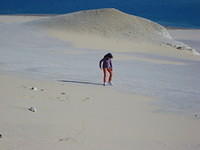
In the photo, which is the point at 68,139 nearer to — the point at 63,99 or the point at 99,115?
the point at 99,115

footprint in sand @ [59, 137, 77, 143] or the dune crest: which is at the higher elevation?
the dune crest

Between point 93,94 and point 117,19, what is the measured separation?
36635mm

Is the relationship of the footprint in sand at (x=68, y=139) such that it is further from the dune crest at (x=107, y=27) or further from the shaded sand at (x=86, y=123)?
the dune crest at (x=107, y=27)

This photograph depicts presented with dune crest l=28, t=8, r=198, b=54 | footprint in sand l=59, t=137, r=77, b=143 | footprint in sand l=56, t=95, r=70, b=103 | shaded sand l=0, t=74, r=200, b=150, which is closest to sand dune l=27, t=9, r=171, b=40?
dune crest l=28, t=8, r=198, b=54

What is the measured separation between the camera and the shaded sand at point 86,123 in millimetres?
7164

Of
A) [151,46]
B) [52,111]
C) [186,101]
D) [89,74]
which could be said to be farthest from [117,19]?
[52,111]

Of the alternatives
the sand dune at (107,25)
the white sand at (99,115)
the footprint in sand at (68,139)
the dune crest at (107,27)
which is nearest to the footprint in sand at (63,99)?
the white sand at (99,115)

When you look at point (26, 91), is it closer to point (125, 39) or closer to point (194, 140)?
point (194, 140)

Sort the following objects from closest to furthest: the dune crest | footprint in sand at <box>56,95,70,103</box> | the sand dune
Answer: footprint in sand at <box>56,95,70,103</box>
the dune crest
the sand dune

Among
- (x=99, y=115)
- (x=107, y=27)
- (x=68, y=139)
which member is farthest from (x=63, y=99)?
(x=107, y=27)

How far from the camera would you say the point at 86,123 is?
8.48 m

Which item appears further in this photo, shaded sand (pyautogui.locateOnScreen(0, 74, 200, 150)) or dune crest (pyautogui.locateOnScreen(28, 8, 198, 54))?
dune crest (pyautogui.locateOnScreen(28, 8, 198, 54))

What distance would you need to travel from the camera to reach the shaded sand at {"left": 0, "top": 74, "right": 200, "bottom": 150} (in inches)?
282

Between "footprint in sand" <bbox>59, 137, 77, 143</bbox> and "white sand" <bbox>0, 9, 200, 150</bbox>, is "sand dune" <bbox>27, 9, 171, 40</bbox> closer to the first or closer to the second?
"white sand" <bbox>0, 9, 200, 150</bbox>
